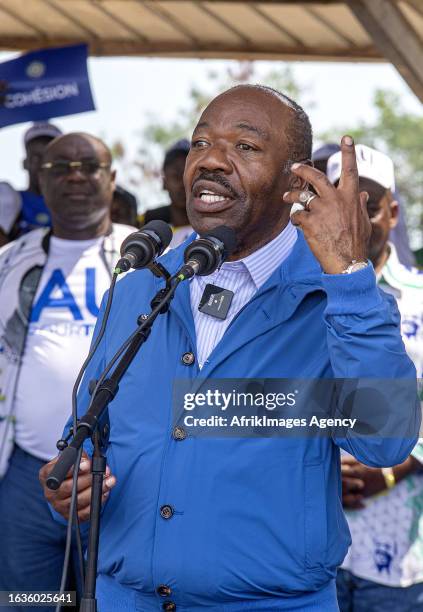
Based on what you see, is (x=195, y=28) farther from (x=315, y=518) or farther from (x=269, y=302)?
(x=315, y=518)

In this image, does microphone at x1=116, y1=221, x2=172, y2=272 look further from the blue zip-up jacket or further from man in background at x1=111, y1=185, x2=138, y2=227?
man in background at x1=111, y1=185, x2=138, y2=227

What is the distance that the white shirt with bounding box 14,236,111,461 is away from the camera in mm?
4918

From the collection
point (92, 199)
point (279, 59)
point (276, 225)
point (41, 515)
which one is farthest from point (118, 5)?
point (276, 225)

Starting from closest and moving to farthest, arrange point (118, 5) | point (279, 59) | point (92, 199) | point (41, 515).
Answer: point (41, 515) → point (92, 199) → point (118, 5) → point (279, 59)

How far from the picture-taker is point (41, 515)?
4883mm

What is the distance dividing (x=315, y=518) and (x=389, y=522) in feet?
5.82

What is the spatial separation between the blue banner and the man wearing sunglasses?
214 centimetres

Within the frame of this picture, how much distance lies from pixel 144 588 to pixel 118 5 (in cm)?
549

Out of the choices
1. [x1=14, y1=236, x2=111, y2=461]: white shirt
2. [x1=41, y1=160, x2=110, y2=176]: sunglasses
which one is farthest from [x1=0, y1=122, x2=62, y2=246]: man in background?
[x1=14, y1=236, x2=111, y2=461]: white shirt

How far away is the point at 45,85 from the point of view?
7473mm

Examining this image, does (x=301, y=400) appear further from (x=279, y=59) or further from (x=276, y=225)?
(x=279, y=59)

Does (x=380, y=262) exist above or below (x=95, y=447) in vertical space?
above

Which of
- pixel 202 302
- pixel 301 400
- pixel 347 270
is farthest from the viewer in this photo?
pixel 202 302

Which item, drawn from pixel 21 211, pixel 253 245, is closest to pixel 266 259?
pixel 253 245
